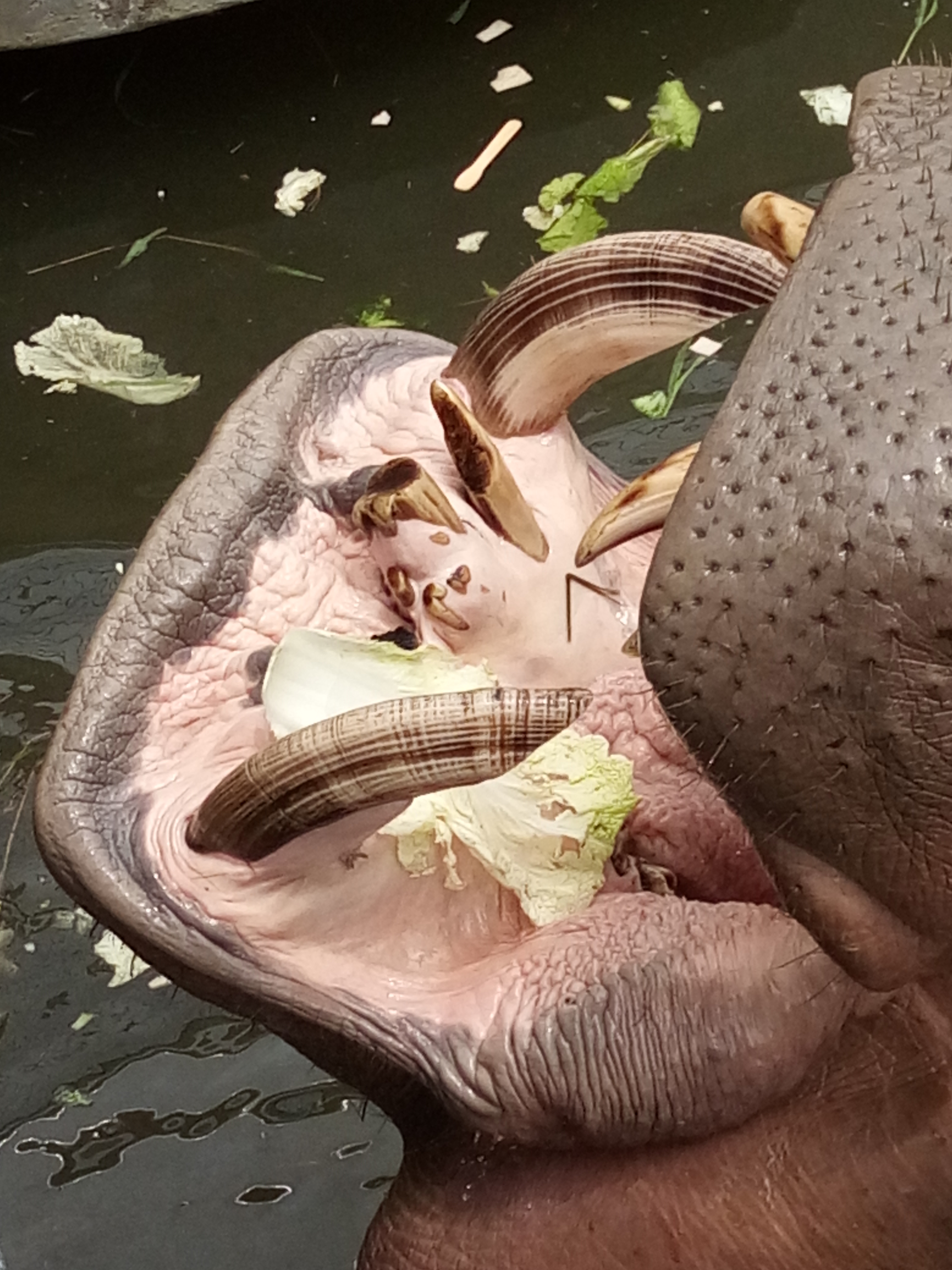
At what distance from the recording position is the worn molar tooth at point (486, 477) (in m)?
1.16

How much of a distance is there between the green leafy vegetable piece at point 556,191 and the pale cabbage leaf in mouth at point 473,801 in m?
1.75

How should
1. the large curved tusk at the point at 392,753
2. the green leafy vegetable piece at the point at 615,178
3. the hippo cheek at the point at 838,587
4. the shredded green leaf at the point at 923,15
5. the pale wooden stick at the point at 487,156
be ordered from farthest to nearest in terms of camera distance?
the shredded green leaf at the point at 923,15, the pale wooden stick at the point at 487,156, the green leafy vegetable piece at the point at 615,178, the large curved tusk at the point at 392,753, the hippo cheek at the point at 838,587

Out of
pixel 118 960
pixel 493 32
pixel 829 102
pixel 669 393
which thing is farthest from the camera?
pixel 493 32

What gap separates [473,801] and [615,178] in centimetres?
180

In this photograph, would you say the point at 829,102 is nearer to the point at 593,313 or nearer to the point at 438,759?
the point at 593,313

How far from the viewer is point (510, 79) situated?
301cm

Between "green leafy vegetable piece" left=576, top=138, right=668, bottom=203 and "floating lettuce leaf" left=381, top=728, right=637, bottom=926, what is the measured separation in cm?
173

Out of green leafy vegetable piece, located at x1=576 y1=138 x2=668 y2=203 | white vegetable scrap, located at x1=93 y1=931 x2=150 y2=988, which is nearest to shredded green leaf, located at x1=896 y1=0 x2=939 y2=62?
green leafy vegetable piece, located at x1=576 y1=138 x2=668 y2=203

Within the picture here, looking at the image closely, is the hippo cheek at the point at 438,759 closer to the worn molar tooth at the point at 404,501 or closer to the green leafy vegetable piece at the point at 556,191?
the worn molar tooth at the point at 404,501

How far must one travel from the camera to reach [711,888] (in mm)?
1168

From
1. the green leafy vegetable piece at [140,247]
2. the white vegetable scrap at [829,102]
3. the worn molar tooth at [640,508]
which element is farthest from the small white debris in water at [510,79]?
the worn molar tooth at [640,508]

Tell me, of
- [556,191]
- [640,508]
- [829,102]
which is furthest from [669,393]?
[640,508]

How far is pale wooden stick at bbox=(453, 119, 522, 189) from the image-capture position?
113 inches

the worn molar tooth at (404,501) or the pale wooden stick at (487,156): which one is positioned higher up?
the worn molar tooth at (404,501)
